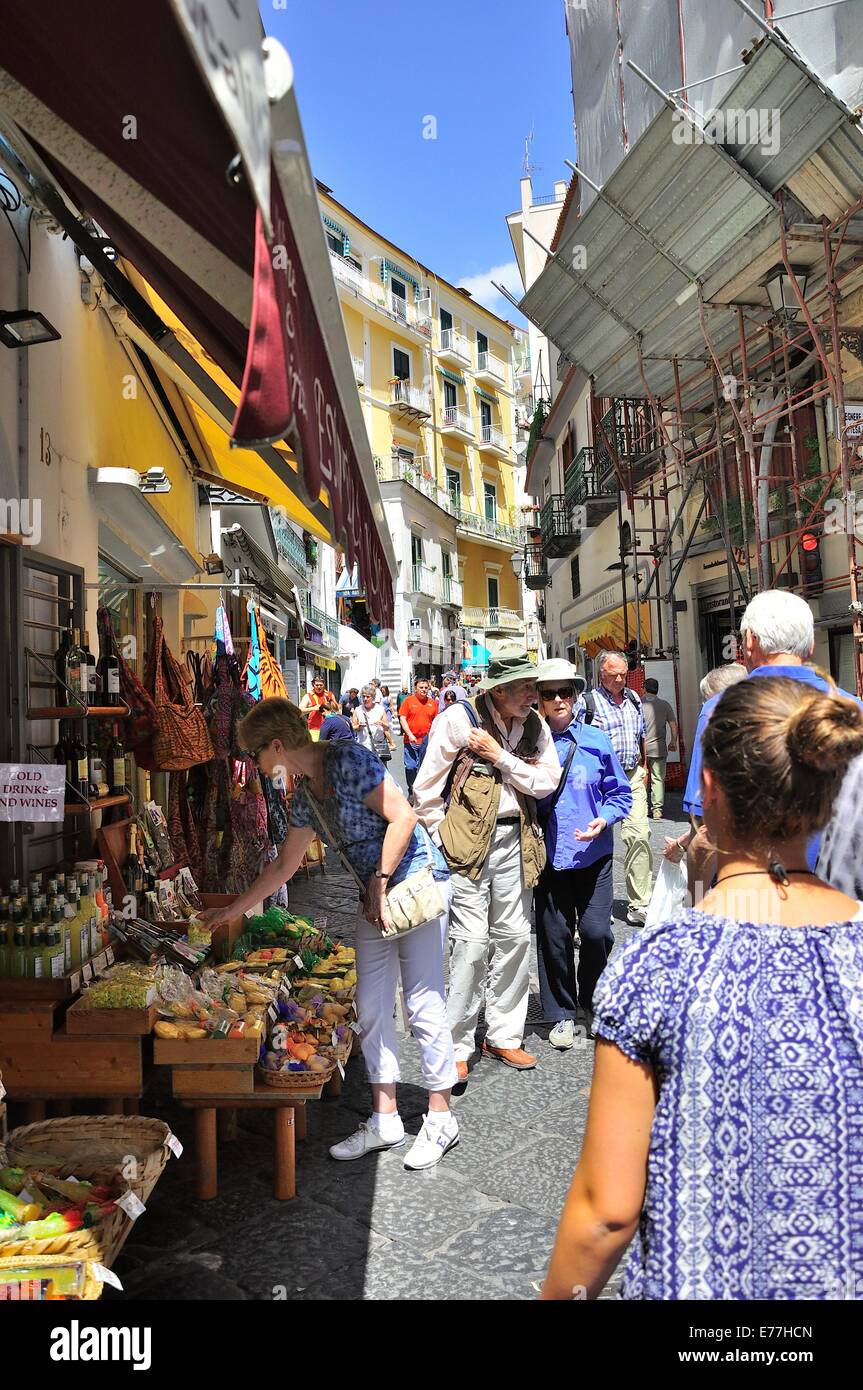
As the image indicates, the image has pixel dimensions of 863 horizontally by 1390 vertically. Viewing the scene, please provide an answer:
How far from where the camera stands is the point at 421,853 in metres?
3.72

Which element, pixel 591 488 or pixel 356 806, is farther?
pixel 591 488

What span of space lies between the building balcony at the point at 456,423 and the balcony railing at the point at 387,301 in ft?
10.9

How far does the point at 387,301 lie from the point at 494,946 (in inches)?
1437

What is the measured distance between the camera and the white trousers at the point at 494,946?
4.38 metres

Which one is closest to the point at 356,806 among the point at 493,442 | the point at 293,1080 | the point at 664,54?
the point at 293,1080

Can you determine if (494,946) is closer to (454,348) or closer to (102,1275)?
(102,1275)

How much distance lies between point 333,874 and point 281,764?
6.12 m

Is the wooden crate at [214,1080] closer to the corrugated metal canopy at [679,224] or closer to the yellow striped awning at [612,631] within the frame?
the corrugated metal canopy at [679,224]

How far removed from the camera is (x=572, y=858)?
4.75 metres

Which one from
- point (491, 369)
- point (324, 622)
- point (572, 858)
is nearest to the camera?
point (572, 858)

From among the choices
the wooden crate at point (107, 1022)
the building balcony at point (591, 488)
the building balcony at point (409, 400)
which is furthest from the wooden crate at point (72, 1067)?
the building balcony at point (409, 400)

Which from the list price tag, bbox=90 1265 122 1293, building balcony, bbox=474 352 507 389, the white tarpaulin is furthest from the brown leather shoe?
building balcony, bbox=474 352 507 389

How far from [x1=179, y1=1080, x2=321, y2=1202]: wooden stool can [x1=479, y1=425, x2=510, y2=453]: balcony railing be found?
1681 inches
